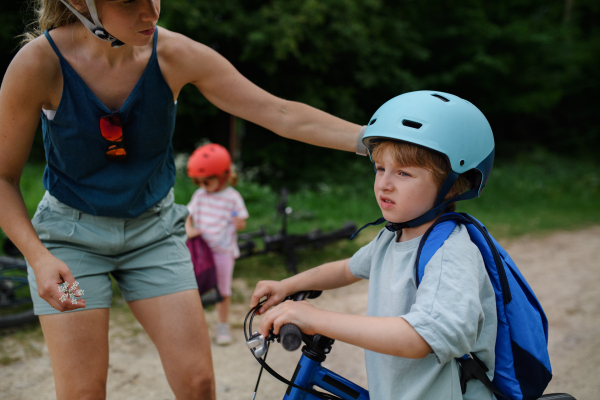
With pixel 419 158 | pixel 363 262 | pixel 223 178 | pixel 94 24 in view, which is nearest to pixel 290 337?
pixel 363 262

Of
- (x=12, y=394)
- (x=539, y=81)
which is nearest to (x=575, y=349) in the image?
(x=12, y=394)

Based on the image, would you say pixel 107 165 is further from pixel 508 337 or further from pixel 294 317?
pixel 508 337

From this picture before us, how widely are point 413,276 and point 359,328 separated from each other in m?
0.31

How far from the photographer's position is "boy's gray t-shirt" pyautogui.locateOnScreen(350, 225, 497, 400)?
4.38 ft

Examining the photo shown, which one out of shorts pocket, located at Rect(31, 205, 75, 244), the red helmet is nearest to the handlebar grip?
shorts pocket, located at Rect(31, 205, 75, 244)

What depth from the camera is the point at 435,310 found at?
1.34m

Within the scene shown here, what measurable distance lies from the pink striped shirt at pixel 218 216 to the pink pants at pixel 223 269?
0.05 meters

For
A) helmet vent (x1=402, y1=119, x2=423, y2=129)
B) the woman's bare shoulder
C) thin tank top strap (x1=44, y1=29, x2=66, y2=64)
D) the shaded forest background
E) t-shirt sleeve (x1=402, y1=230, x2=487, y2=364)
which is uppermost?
the shaded forest background

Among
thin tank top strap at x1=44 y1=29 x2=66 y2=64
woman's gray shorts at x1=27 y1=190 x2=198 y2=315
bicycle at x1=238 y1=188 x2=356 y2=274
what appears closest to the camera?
thin tank top strap at x1=44 y1=29 x2=66 y2=64

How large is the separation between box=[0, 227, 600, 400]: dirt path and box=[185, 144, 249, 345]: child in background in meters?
0.51

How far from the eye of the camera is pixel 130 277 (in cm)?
214

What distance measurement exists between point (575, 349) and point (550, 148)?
61.3 ft

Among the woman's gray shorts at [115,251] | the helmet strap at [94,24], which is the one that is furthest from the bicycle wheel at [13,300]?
the helmet strap at [94,24]

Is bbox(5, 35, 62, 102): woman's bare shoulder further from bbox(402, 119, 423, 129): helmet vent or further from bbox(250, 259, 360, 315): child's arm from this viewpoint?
bbox(402, 119, 423, 129): helmet vent
